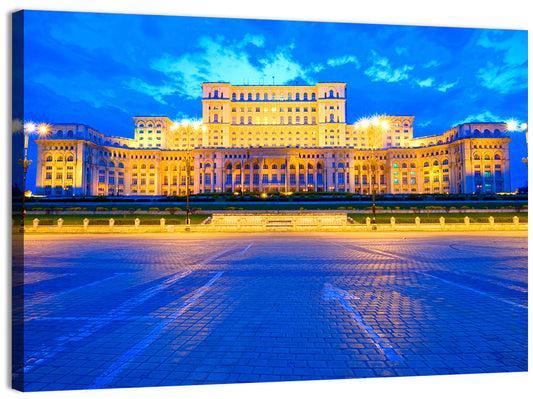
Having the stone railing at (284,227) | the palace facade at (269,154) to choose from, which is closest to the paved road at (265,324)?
the stone railing at (284,227)

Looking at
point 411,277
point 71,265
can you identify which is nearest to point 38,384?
point 411,277

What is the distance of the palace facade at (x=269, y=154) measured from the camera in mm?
90250

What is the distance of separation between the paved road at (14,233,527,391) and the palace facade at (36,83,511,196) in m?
86.2

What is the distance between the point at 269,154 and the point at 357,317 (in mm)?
95183

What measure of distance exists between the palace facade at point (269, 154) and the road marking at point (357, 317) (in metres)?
87.1

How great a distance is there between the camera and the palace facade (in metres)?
90.2

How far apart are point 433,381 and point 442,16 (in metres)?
6.08

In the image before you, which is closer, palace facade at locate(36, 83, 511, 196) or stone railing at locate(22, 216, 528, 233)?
stone railing at locate(22, 216, 528, 233)

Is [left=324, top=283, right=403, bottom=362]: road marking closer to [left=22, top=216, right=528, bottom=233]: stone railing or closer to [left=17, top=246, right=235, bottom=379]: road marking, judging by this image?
[left=17, top=246, right=235, bottom=379]: road marking

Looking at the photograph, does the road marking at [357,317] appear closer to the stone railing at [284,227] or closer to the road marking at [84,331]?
the road marking at [84,331]

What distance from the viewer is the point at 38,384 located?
3717 mm

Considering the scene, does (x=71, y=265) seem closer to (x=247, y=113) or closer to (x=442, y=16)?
(x=442, y=16)

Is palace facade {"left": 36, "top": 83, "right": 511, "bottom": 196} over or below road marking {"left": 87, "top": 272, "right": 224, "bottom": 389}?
over

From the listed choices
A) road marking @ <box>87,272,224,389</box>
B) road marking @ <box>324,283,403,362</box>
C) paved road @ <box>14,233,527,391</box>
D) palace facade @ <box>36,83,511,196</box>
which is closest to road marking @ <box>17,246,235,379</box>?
paved road @ <box>14,233,527,391</box>
